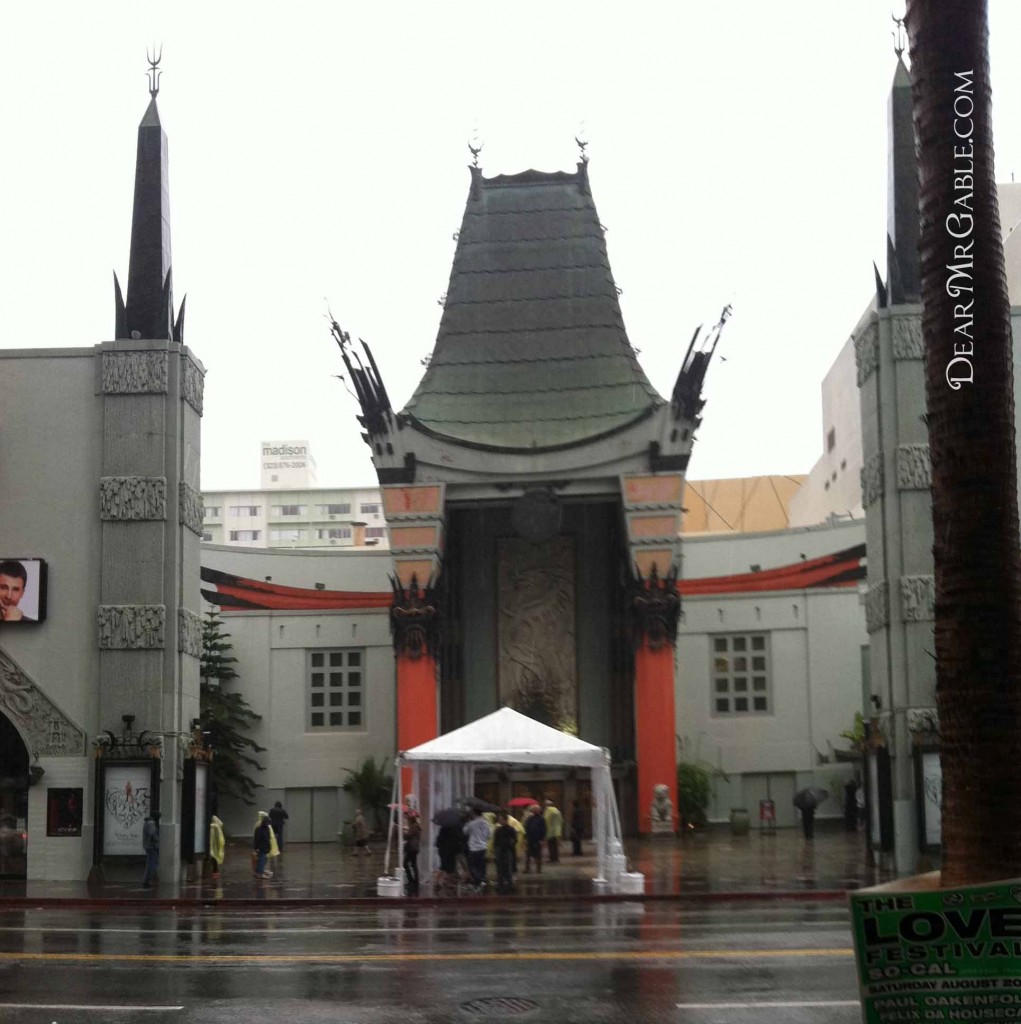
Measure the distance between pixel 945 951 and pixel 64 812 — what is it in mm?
24723

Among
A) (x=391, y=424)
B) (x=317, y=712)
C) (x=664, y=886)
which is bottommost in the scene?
(x=664, y=886)

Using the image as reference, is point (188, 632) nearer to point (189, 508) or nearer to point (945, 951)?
point (189, 508)

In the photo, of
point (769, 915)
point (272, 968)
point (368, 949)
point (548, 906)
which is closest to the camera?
point (272, 968)

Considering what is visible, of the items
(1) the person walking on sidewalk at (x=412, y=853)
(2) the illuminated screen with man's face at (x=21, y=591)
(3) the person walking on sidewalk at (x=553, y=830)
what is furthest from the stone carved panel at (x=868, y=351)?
(2) the illuminated screen with man's face at (x=21, y=591)

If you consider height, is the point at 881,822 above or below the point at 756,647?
below

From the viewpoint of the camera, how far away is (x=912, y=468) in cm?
2917

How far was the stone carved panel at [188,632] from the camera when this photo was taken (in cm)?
2975

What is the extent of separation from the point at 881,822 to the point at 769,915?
973 centimetres

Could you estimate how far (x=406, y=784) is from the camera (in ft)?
133

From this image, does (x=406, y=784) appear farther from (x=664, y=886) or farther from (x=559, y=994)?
(x=559, y=994)

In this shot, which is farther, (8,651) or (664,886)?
(8,651)

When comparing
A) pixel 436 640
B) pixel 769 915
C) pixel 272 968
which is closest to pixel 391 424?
pixel 436 640

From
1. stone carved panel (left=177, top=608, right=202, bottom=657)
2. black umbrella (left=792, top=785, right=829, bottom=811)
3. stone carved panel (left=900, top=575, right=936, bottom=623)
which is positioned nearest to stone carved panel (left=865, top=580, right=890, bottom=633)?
stone carved panel (left=900, top=575, right=936, bottom=623)

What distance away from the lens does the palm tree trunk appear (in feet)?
26.8
